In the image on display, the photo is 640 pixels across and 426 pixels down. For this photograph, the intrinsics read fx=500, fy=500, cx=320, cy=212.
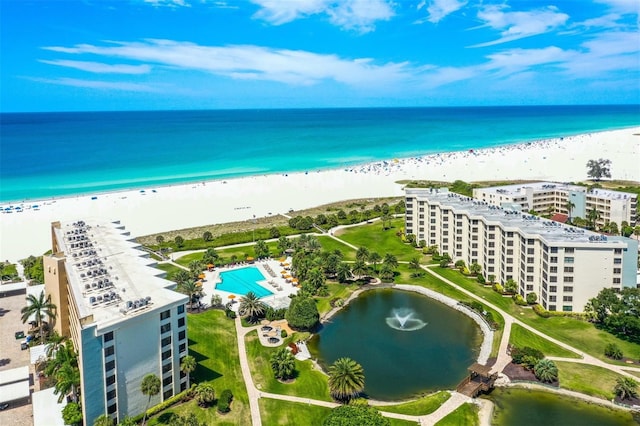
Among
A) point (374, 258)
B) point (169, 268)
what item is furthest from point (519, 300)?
point (169, 268)

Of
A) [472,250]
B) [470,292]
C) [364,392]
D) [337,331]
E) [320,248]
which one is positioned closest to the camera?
[364,392]

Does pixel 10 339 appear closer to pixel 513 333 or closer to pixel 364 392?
pixel 364 392

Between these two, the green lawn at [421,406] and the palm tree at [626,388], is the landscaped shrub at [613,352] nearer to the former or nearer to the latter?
the palm tree at [626,388]

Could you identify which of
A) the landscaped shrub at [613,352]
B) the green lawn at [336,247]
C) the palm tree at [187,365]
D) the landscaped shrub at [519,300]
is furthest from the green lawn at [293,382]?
the green lawn at [336,247]

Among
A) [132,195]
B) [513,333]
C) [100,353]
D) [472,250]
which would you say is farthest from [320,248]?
[132,195]

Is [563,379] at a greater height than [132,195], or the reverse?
[132,195]

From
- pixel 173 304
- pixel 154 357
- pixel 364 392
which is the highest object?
pixel 173 304

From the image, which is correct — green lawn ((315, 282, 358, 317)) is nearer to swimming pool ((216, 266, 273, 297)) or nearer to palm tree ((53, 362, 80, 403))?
swimming pool ((216, 266, 273, 297))
